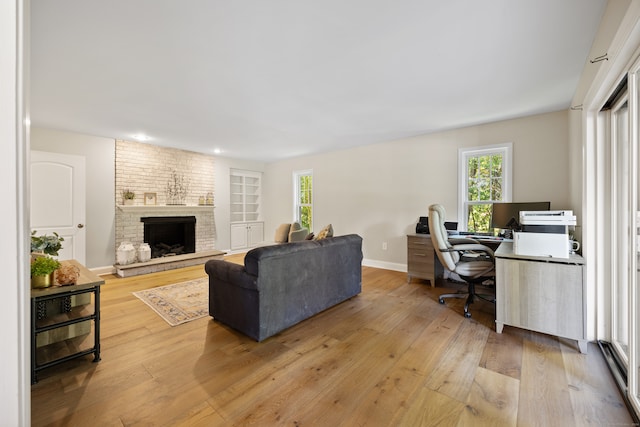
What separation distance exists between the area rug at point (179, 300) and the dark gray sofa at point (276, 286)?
0.35 metres

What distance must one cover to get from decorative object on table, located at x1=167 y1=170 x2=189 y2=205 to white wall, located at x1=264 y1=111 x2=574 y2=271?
2231mm

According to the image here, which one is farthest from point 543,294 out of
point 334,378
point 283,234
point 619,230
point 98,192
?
point 98,192

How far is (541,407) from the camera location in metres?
1.56

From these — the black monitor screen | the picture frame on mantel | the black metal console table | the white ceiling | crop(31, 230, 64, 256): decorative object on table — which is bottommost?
the black metal console table

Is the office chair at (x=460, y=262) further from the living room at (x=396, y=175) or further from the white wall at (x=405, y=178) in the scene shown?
the white wall at (x=405, y=178)

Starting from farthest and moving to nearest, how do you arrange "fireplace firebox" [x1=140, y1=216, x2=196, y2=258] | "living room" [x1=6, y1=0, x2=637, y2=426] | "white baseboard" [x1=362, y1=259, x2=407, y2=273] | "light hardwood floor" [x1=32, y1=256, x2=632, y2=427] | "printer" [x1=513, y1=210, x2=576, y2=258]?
"fireplace firebox" [x1=140, y1=216, x2=196, y2=258] < "white baseboard" [x1=362, y1=259, x2=407, y2=273] < "living room" [x1=6, y1=0, x2=637, y2=426] < "printer" [x1=513, y1=210, x2=576, y2=258] < "light hardwood floor" [x1=32, y1=256, x2=632, y2=427]

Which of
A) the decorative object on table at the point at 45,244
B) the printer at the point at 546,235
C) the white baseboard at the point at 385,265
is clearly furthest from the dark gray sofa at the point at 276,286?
the white baseboard at the point at 385,265

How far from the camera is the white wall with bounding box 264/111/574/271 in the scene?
346cm

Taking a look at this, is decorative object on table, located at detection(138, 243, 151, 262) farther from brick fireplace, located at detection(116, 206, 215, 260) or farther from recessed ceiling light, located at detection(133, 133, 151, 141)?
recessed ceiling light, located at detection(133, 133, 151, 141)

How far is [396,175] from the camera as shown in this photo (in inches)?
191

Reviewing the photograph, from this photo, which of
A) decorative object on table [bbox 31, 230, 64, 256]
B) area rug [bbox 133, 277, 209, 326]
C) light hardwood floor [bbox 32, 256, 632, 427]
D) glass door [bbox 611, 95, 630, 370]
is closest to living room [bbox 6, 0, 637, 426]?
glass door [bbox 611, 95, 630, 370]

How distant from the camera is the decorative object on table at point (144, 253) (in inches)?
191
